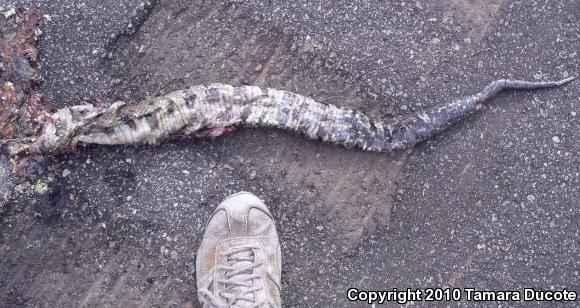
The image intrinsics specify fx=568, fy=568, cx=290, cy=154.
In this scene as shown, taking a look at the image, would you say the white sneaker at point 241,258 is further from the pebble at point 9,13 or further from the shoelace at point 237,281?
the pebble at point 9,13

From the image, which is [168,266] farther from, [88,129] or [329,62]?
[329,62]

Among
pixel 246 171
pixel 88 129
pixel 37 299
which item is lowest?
pixel 37 299

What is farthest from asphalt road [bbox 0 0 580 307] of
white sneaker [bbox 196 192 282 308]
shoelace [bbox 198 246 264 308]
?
shoelace [bbox 198 246 264 308]

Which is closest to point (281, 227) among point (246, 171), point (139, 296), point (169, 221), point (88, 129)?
point (246, 171)

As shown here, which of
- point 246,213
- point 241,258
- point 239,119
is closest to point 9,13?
point 239,119

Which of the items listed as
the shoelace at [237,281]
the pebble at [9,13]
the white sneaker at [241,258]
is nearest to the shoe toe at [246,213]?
the white sneaker at [241,258]

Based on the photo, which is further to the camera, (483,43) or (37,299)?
(483,43)

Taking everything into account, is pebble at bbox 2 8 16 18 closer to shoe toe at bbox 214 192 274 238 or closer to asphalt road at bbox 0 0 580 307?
asphalt road at bbox 0 0 580 307
